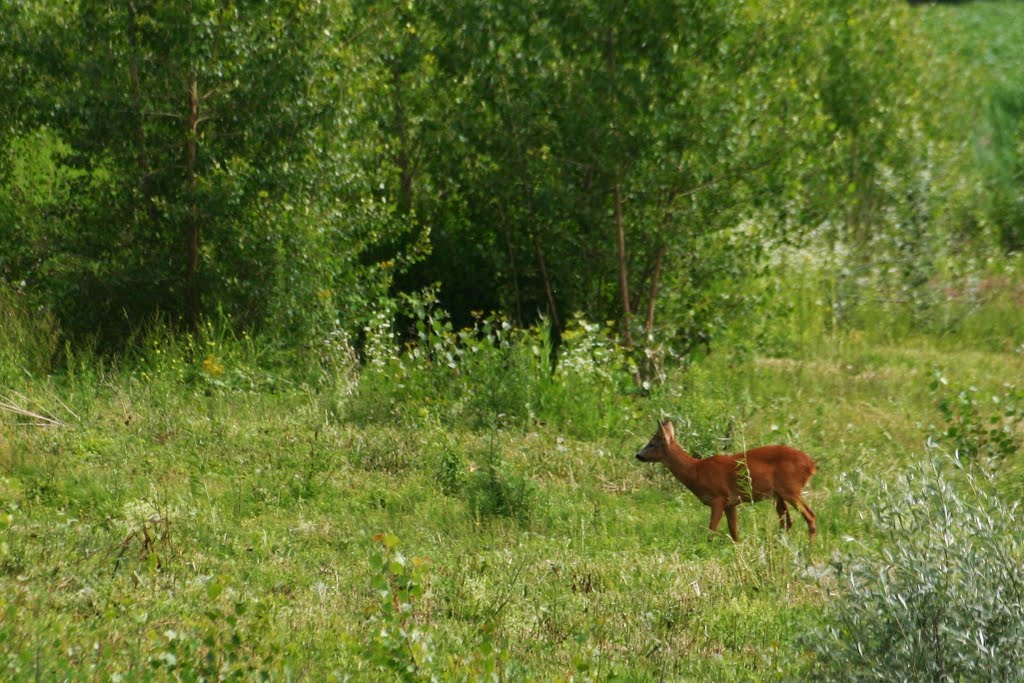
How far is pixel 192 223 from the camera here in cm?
1350

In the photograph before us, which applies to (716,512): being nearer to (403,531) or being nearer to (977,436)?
(403,531)

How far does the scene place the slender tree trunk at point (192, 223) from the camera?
43.7 feet

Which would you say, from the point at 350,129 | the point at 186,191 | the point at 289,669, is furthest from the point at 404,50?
the point at 289,669

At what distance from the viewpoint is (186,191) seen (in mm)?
13328

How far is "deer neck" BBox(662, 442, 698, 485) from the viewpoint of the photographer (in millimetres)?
8617

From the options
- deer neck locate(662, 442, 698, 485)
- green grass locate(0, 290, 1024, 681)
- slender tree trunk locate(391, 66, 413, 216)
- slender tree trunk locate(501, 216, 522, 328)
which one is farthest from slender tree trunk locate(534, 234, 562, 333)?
deer neck locate(662, 442, 698, 485)

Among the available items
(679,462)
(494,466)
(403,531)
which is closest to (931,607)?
(679,462)

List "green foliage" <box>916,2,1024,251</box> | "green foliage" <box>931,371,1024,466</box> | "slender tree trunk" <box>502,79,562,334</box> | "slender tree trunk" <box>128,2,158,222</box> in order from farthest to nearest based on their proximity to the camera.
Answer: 1. "green foliage" <box>916,2,1024,251</box>
2. "slender tree trunk" <box>502,79,562,334</box>
3. "slender tree trunk" <box>128,2,158,222</box>
4. "green foliage" <box>931,371,1024,466</box>

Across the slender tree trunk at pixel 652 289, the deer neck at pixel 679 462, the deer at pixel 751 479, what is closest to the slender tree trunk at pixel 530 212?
the slender tree trunk at pixel 652 289

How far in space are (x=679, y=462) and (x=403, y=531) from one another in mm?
1784

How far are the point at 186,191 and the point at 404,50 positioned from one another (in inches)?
159

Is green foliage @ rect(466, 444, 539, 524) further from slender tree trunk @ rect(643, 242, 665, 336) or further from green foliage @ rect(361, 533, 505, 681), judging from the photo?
slender tree trunk @ rect(643, 242, 665, 336)

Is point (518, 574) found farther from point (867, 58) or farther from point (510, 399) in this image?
point (867, 58)

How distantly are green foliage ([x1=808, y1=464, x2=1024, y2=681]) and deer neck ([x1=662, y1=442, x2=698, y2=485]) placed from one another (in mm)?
3091
